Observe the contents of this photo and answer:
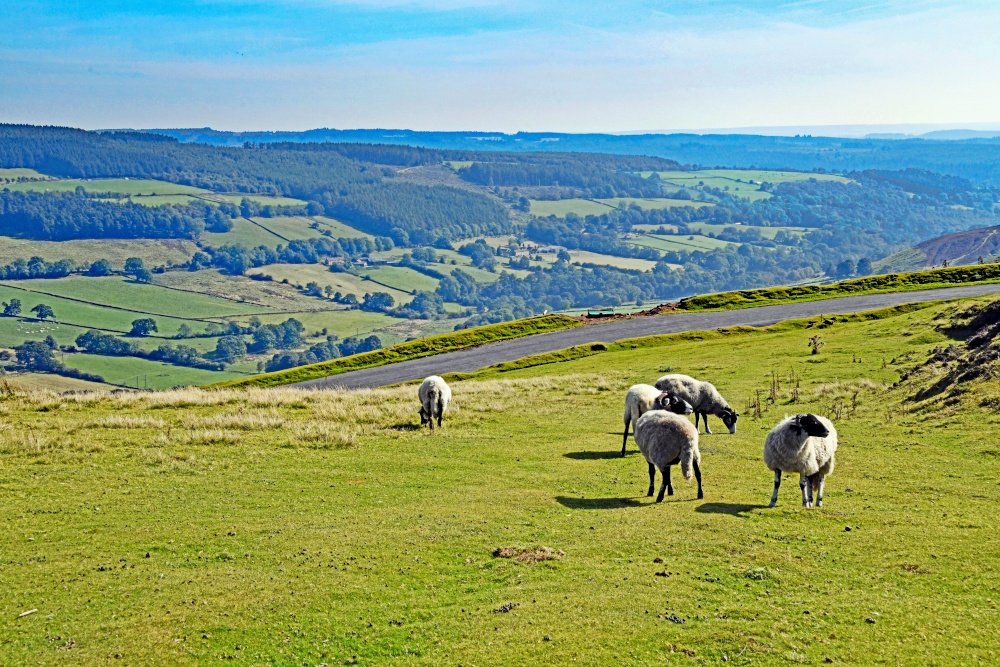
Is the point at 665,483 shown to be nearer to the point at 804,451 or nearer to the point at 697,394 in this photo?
the point at 804,451

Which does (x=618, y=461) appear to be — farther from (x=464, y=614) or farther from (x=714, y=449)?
(x=464, y=614)

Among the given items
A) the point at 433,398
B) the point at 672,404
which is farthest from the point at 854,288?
the point at 672,404

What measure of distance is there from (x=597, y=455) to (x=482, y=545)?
1124 cm

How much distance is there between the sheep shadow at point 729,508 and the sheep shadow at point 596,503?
1689 mm

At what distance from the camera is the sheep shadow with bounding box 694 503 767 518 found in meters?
20.1

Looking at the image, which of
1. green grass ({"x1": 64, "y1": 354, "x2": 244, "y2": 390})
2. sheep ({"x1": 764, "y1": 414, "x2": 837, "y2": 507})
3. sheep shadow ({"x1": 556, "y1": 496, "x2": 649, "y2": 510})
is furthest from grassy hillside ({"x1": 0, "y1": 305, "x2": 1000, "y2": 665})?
green grass ({"x1": 64, "y1": 354, "x2": 244, "y2": 390})

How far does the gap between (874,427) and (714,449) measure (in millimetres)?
6982

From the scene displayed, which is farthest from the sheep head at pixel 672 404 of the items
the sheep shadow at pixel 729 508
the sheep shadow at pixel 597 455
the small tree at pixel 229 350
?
the small tree at pixel 229 350

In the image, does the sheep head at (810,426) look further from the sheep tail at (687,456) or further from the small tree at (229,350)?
the small tree at (229,350)

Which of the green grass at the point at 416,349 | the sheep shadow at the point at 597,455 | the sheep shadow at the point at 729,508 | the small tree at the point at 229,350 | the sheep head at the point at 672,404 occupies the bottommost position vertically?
the small tree at the point at 229,350

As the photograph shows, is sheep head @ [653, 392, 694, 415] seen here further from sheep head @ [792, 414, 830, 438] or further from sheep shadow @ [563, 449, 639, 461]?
sheep head @ [792, 414, 830, 438]

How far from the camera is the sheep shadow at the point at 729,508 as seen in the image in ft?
65.9

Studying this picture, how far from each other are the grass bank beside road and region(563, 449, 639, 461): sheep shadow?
64.5 metres

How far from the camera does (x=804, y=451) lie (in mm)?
20391
